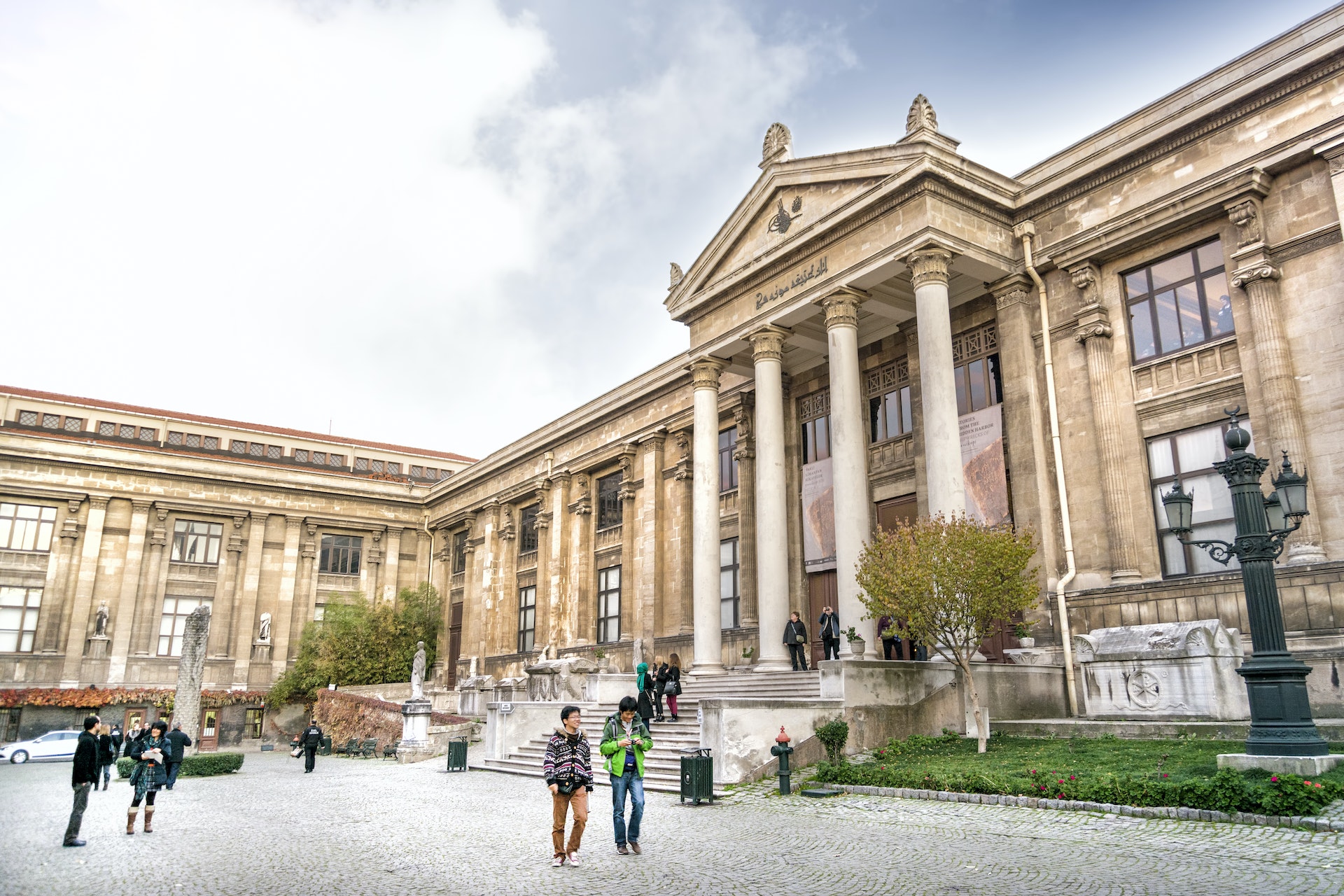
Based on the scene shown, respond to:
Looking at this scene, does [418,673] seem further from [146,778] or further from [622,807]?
[622,807]

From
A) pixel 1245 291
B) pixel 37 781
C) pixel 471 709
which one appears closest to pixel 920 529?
pixel 1245 291

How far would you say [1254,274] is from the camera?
17438 millimetres

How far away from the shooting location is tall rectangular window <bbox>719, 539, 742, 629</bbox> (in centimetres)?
2897

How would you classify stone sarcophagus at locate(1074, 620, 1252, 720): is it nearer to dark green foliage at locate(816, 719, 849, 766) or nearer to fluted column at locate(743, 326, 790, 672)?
dark green foliage at locate(816, 719, 849, 766)

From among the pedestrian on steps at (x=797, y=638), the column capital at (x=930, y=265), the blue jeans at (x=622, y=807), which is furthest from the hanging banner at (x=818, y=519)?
the blue jeans at (x=622, y=807)

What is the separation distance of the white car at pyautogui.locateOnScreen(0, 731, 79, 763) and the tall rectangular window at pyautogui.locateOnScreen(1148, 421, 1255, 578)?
3736cm

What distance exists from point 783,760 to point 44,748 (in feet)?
110

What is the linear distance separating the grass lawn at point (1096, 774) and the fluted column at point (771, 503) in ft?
19.4

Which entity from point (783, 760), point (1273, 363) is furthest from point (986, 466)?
point (783, 760)

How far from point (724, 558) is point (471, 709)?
10662 mm

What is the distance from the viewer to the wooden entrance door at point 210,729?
42.5 meters

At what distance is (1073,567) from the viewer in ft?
63.5

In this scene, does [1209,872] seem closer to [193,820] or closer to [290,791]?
[193,820]

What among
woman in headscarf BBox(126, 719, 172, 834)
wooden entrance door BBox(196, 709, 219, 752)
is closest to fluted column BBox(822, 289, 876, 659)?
woman in headscarf BBox(126, 719, 172, 834)
